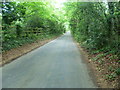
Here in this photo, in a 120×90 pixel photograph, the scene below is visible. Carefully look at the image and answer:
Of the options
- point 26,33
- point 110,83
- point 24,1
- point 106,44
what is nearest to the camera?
point 110,83

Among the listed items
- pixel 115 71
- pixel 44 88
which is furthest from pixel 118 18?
pixel 44 88

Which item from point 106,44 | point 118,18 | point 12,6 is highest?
point 12,6

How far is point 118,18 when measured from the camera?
24.3 feet

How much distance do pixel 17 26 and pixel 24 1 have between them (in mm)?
2439

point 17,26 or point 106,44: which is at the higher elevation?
point 17,26

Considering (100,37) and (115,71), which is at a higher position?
(100,37)

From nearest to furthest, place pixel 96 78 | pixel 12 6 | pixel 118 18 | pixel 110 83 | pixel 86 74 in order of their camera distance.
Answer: pixel 110 83
pixel 96 78
pixel 86 74
pixel 118 18
pixel 12 6

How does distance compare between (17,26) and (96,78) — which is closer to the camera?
(96,78)

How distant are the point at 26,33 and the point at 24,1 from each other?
361 centimetres

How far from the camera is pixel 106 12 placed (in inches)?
380

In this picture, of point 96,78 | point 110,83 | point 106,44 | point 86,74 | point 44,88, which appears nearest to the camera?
point 44,88

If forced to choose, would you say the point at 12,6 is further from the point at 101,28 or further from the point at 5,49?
the point at 101,28

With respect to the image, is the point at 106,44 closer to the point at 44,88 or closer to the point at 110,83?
the point at 110,83

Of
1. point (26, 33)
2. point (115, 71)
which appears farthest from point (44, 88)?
point (26, 33)
